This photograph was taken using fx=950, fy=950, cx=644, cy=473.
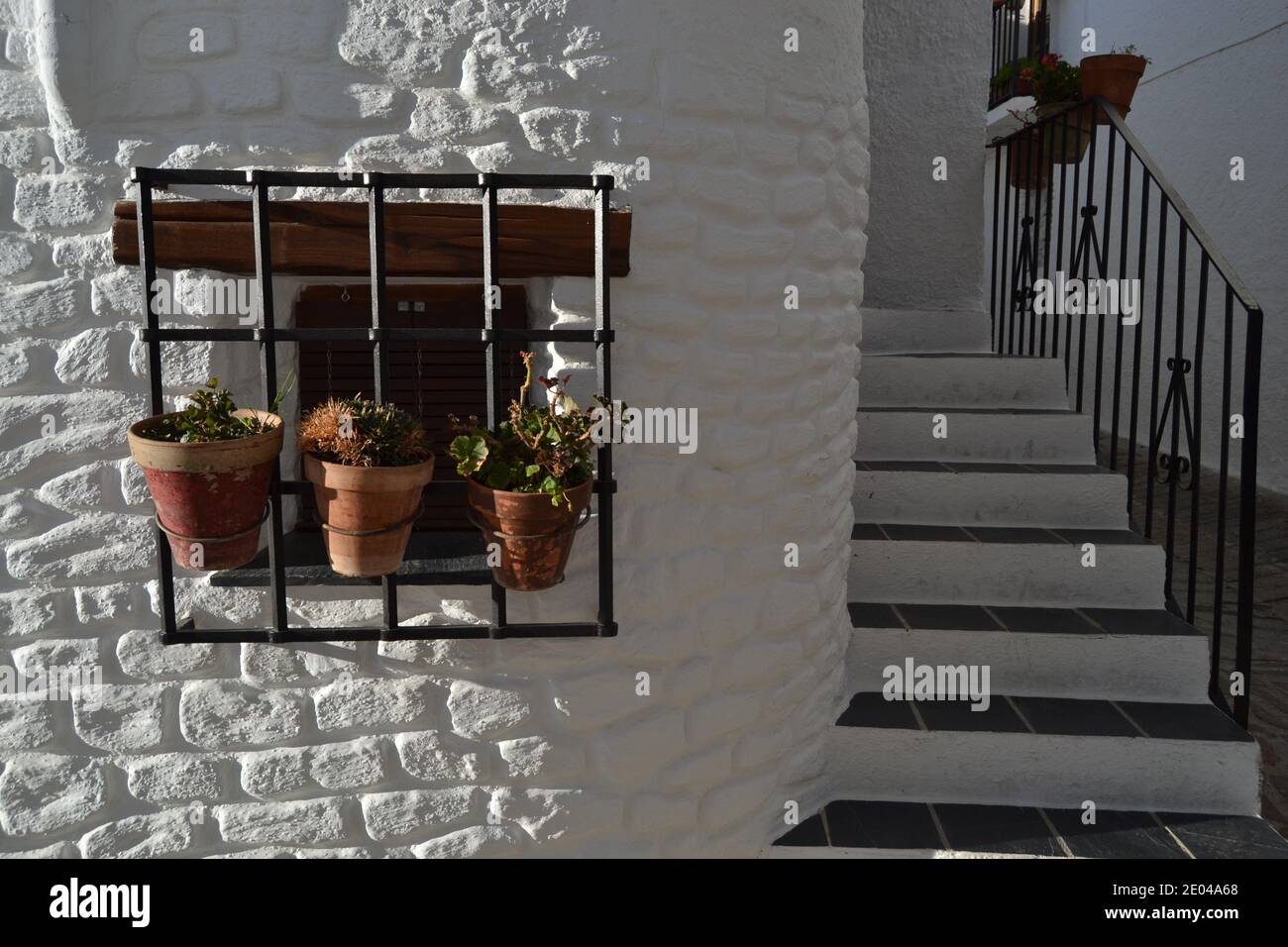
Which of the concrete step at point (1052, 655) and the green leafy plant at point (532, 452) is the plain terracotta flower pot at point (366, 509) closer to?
the green leafy plant at point (532, 452)

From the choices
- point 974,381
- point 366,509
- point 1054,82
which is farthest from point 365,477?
point 1054,82

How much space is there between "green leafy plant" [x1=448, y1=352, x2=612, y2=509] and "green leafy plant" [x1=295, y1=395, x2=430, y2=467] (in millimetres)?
95

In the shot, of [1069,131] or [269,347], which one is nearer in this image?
[269,347]

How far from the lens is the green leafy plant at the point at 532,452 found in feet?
6.69

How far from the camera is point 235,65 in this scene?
7.05ft

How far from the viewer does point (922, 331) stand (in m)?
4.54

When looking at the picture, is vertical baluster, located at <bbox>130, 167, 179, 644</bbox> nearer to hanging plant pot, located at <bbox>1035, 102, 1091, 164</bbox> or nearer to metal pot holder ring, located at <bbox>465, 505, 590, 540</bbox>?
metal pot holder ring, located at <bbox>465, 505, 590, 540</bbox>

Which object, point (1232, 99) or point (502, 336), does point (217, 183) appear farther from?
point (1232, 99)

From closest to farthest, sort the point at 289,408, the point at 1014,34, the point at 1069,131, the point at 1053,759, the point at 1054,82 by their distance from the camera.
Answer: the point at 289,408
the point at 1053,759
the point at 1054,82
the point at 1069,131
the point at 1014,34

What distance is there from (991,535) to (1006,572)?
0.15 meters

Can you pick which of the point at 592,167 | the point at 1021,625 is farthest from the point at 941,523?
the point at 592,167

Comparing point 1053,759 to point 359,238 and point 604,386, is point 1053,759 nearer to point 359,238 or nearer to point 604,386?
point 604,386

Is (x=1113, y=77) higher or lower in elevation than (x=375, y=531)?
higher
